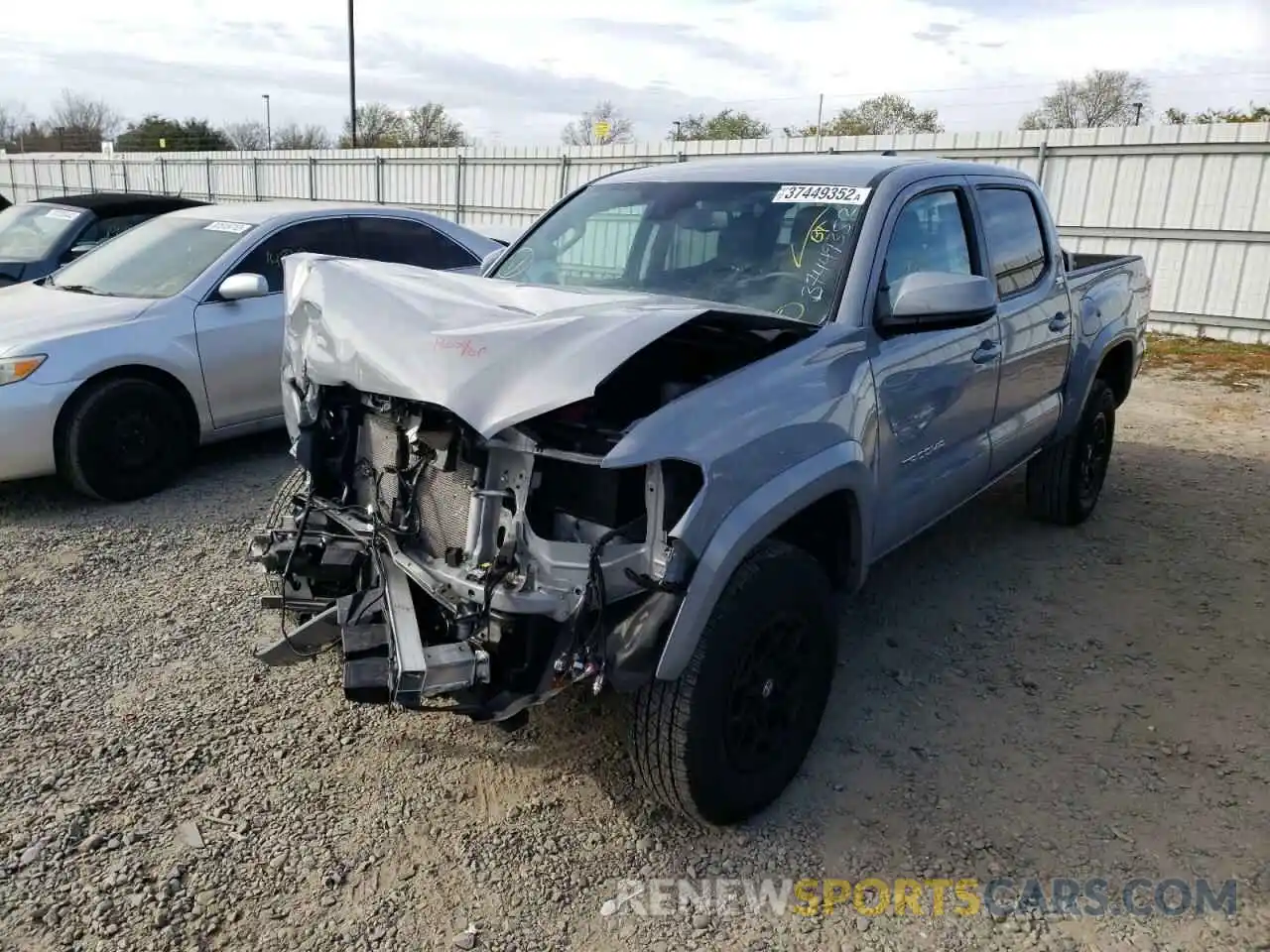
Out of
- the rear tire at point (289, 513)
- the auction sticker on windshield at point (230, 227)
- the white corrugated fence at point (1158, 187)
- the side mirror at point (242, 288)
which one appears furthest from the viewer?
the white corrugated fence at point (1158, 187)

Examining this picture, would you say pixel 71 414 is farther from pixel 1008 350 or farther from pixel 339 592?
pixel 1008 350

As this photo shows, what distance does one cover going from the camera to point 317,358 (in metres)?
2.96

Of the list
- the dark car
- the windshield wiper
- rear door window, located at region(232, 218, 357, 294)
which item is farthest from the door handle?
the dark car

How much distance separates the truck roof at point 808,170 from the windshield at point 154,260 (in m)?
3.17

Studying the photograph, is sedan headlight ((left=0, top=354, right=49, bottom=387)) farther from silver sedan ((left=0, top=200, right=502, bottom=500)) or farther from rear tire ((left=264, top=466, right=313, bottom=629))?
rear tire ((left=264, top=466, right=313, bottom=629))

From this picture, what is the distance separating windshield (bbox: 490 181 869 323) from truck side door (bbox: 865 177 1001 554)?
199 millimetres

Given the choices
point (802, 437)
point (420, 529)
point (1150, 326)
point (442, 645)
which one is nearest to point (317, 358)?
point (420, 529)

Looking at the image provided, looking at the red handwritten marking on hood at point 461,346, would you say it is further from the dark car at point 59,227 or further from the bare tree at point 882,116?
the bare tree at point 882,116

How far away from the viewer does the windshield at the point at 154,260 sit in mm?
5820

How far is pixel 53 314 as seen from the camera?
536cm

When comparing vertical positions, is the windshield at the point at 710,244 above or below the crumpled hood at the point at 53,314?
→ above

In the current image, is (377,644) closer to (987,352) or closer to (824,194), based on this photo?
(824,194)

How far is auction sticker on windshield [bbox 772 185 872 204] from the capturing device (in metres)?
3.41

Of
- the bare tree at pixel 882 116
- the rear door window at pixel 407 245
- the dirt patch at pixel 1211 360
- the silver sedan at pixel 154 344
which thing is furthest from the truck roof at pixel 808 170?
the bare tree at pixel 882 116
